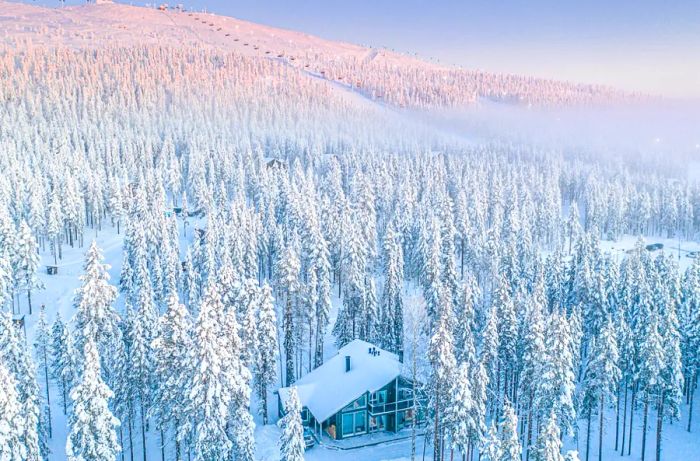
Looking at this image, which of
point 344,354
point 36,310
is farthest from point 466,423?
point 36,310

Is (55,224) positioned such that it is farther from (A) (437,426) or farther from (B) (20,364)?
(A) (437,426)

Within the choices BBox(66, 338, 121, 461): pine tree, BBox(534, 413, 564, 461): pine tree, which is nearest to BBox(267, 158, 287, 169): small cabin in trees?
BBox(66, 338, 121, 461): pine tree

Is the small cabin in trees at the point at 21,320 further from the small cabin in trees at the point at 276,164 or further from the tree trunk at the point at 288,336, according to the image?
the small cabin in trees at the point at 276,164

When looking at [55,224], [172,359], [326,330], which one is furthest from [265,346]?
[55,224]

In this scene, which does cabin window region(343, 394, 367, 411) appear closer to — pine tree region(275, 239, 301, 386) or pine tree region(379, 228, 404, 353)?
pine tree region(275, 239, 301, 386)

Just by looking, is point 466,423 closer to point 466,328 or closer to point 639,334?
point 466,328
